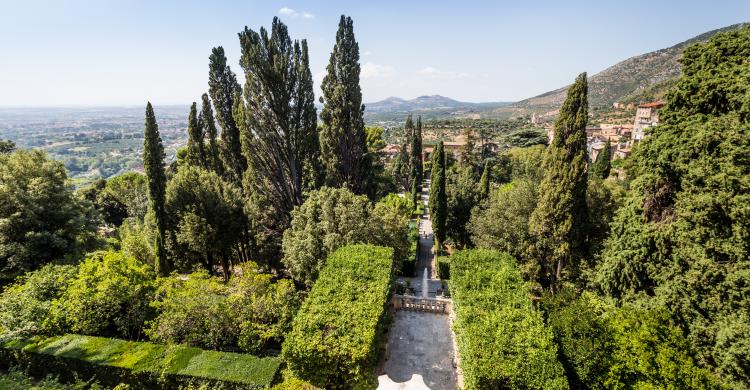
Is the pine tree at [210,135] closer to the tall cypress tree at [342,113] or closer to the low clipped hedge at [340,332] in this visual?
the tall cypress tree at [342,113]

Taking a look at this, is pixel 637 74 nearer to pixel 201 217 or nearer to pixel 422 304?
pixel 422 304

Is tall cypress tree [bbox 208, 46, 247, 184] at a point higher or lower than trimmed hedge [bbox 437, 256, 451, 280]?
higher

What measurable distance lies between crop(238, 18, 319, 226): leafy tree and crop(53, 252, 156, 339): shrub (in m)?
8.75

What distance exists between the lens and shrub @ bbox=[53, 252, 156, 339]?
1195 centimetres

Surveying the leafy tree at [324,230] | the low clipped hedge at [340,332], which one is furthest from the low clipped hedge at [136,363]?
the leafy tree at [324,230]

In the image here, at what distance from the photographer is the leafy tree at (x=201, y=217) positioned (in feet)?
58.8

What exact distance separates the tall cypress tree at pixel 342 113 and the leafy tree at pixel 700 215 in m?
15.1

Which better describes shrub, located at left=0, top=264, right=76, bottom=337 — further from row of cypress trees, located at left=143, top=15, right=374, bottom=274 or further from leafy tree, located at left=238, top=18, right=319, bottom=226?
leafy tree, located at left=238, top=18, right=319, bottom=226

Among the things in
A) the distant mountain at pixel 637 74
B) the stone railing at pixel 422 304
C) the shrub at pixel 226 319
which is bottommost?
the stone railing at pixel 422 304

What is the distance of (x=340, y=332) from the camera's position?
8828 millimetres

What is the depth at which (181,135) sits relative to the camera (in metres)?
171

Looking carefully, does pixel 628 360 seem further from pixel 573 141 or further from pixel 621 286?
pixel 573 141

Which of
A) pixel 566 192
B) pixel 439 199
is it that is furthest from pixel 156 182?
pixel 566 192

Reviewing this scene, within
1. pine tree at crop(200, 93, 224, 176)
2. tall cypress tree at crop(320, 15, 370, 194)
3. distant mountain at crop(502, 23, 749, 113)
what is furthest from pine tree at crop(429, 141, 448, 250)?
distant mountain at crop(502, 23, 749, 113)
